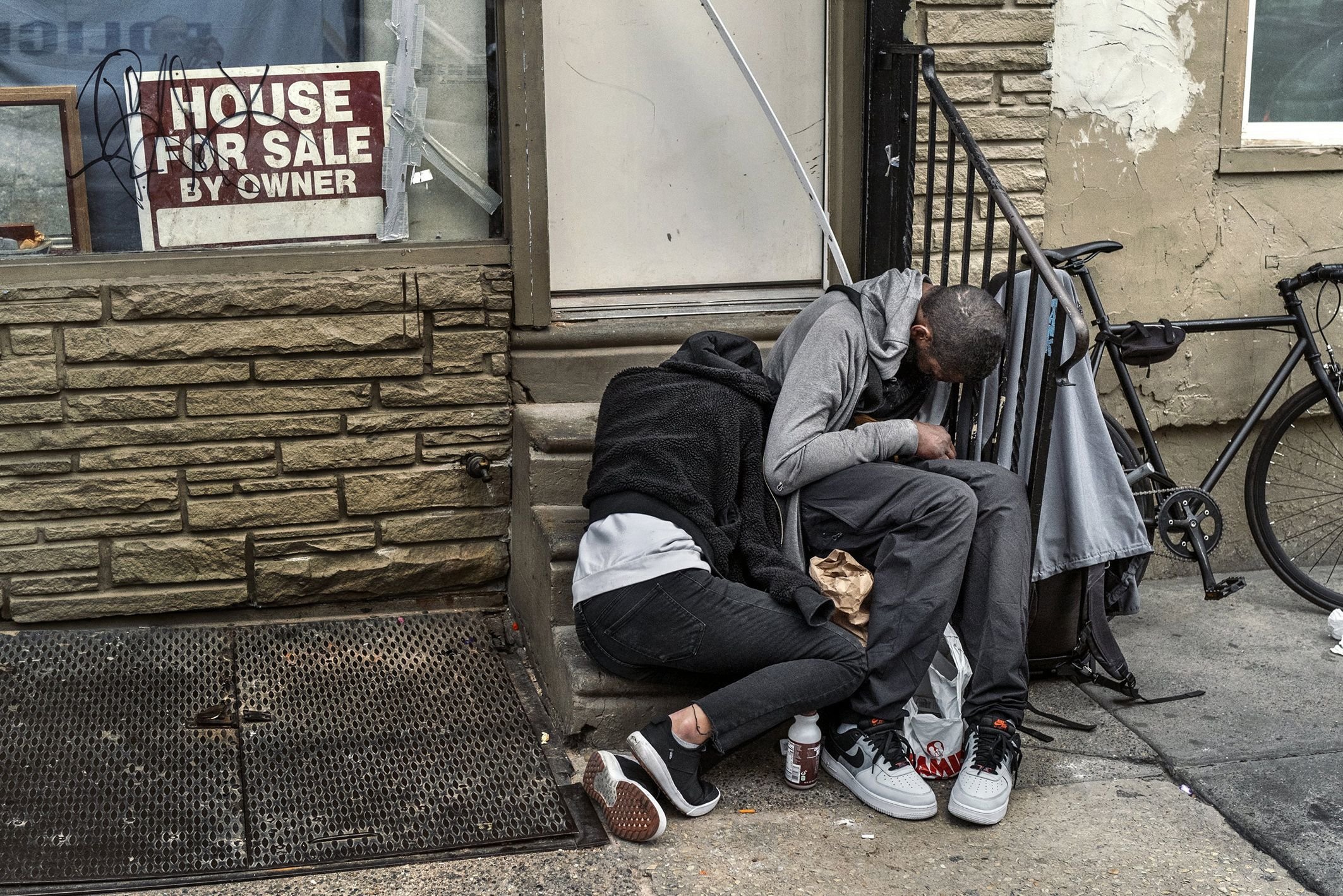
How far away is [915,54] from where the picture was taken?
4.31 metres

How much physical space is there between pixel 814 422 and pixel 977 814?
1092mm

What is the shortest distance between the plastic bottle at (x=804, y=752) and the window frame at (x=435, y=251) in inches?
70.3

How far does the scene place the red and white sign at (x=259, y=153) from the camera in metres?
4.21

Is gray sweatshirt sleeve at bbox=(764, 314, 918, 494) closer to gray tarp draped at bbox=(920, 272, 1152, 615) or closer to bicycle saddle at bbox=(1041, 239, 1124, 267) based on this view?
gray tarp draped at bbox=(920, 272, 1152, 615)

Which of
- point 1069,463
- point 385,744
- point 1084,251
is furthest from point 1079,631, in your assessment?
point 385,744

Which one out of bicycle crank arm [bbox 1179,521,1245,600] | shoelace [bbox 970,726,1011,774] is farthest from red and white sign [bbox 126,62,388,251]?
bicycle crank arm [bbox 1179,521,1245,600]

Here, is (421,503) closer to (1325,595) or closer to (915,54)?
(915,54)

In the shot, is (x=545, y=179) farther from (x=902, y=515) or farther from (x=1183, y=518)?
(x=1183, y=518)

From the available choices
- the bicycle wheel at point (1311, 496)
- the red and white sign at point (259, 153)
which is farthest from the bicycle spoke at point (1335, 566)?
the red and white sign at point (259, 153)

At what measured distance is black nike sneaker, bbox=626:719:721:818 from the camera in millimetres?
3219

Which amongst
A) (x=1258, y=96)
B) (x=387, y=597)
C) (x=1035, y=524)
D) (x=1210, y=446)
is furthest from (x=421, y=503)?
(x=1258, y=96)

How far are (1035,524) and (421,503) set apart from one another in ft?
6.63

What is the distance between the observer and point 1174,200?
4.85 m

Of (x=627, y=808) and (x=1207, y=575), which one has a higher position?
(x=1207, y=575)
